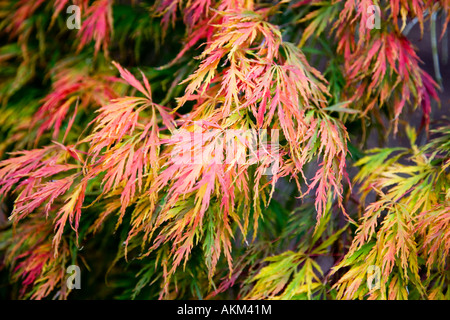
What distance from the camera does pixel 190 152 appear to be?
0.87 m

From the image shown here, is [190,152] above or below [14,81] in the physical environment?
above

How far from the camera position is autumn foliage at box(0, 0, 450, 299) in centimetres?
91

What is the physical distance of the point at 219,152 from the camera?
0.85m

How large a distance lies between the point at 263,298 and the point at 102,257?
2.14 feet

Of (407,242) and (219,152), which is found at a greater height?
(219,152)

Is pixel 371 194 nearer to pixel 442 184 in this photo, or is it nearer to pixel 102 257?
pixel 442 184

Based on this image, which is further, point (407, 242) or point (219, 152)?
point (407, 242)

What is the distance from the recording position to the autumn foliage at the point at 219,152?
911 mm
